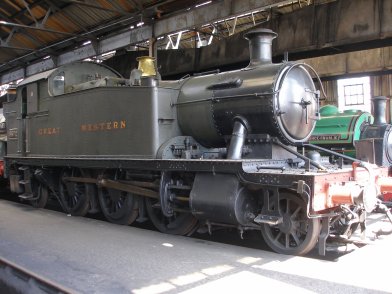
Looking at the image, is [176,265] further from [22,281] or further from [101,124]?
[101,124]

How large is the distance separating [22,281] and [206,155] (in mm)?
2877

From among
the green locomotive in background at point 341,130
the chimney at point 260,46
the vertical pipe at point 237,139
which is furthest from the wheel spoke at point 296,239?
the green locomotive in background at point 341,130

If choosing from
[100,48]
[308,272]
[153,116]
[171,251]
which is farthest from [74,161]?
[100,48]

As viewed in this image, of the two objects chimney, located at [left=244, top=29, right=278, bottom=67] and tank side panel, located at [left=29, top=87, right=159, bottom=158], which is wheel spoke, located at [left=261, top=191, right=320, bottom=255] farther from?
tank side panel, located at [left=29, top=87, right=159, bottom=158]

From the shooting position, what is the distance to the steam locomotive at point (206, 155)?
4688 mm

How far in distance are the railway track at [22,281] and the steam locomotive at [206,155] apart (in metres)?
1.96

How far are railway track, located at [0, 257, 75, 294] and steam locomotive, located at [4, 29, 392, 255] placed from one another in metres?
1.96

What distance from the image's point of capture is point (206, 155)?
5.98 meters

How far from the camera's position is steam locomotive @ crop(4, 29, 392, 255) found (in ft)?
15.4

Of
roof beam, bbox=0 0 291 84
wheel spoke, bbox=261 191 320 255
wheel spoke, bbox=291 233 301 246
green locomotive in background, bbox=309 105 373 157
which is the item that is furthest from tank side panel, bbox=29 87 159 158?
green locomotive in background, bbox=309 105 373 157

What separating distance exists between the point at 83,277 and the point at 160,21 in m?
8.02

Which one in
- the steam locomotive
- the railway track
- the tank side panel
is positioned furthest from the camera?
the tank side panel

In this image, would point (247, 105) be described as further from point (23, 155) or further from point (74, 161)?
point (23, 155)

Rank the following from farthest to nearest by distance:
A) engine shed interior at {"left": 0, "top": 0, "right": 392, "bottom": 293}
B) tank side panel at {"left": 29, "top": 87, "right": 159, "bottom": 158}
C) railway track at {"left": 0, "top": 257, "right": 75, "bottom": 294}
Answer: tank side panel at {"left": 29, "top": 87, "right": 159, "bottom": 158}
engine shed interior at {"left": 0, "top": 0, "right": 392, "bottom": 293}
railway track at {"left": 0, "top": 257, "right": 75, "bottom": 294}
